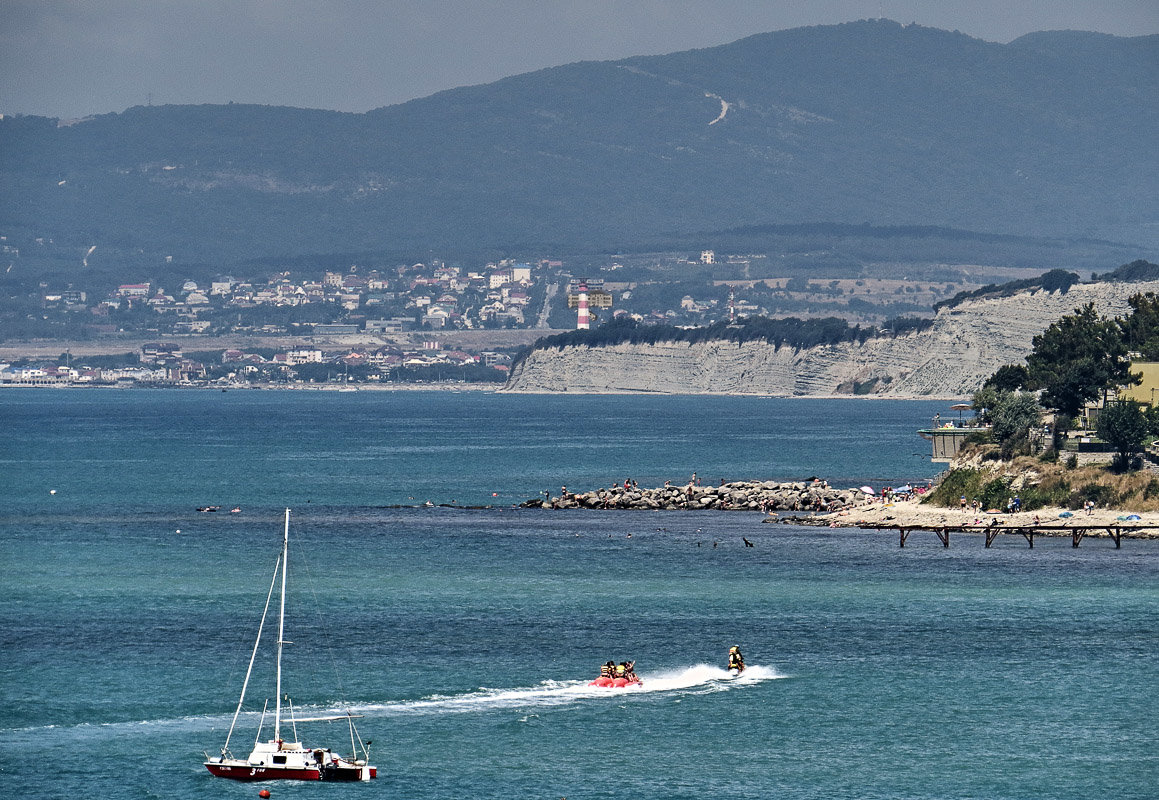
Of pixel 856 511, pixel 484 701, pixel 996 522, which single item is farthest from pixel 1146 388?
pixel 484 701

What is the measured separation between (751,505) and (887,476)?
21.6 metres

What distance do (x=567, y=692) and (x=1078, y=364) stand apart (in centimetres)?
6732

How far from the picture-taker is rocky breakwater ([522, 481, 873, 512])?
101812mm

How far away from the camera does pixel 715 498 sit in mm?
104000

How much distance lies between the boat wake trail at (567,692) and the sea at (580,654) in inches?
5.6

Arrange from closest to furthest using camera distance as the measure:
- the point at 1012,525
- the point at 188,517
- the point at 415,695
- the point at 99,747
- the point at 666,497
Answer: the point at 99,747 < the point at 415,695 < the point at 1012,525 < the point at 188,517 < the point at 666,497

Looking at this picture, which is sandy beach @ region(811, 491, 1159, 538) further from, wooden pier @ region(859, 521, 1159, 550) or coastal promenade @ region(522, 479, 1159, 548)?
wooden pier @ region(859, 521, 1159, 550)

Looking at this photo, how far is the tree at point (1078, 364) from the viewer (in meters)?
108

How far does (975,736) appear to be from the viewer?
44906 mm

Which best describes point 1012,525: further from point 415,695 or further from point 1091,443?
point 415,695

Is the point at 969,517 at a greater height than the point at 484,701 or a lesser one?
greater

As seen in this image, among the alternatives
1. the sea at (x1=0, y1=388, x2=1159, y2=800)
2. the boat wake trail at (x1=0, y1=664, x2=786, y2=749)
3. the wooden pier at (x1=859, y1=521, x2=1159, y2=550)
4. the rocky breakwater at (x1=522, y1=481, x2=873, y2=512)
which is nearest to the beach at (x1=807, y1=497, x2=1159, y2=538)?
the wooden pier at (x1=859, y1=521, x2=1159, y2=550)

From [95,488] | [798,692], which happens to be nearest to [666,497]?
[95,488]

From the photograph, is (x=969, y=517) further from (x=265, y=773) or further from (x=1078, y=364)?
(x=265, y=773)
